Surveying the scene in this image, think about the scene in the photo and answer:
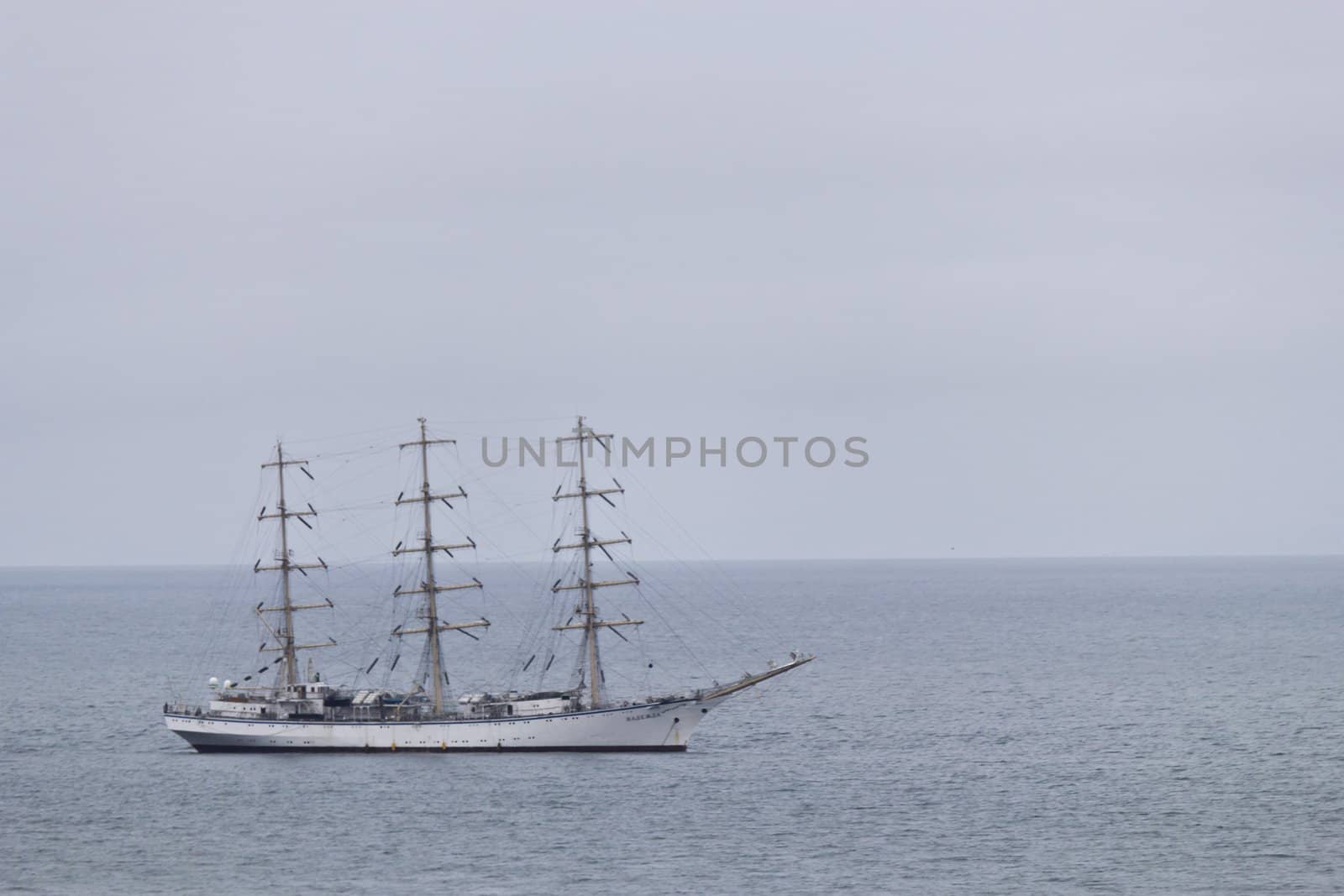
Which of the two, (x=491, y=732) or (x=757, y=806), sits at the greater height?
(x=491, y=732)

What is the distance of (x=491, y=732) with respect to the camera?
10656 cm

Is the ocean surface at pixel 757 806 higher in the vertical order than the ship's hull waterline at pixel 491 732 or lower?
lower

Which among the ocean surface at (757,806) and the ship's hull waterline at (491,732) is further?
the ship's hull waterline at (491,732)

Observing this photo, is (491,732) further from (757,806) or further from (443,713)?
(757,806)

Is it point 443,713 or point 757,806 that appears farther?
point 443,713

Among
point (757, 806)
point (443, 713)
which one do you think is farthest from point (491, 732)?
point (757, 806)

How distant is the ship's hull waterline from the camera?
106125 millimetres

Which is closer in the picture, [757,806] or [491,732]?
[757,806]

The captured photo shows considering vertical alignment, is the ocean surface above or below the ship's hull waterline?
below

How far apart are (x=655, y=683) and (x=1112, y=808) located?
2651 inches

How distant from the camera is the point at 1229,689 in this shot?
14162 centimetres

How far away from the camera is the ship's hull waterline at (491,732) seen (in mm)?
106125

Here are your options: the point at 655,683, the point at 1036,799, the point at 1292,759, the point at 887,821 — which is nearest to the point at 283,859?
the point at 887,821

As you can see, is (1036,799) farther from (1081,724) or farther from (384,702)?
(384,702)
